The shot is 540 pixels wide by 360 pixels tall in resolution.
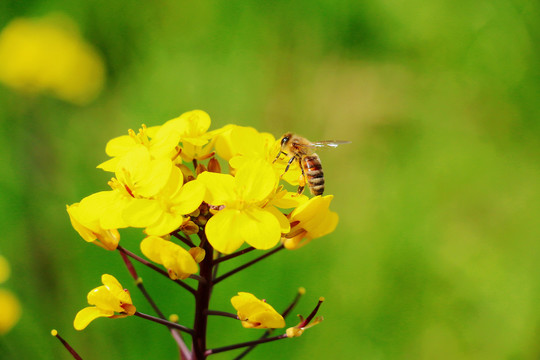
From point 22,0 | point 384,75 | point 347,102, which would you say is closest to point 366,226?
point 347,102

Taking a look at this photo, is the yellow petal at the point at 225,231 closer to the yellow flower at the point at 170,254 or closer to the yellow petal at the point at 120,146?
the yellow flower at the point at 170,254

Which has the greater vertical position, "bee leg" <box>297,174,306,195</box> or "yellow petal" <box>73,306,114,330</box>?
"bee leg" <box>297,174,306,195</box>

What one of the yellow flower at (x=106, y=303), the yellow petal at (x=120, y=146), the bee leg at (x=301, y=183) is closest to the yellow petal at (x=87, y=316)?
the yellow flower at (x=106, y=303)

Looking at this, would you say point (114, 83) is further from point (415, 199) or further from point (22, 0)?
point (415, 199)

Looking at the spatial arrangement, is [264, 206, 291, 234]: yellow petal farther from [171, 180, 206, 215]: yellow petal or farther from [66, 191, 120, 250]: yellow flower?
[66, 191, 120, 250]: yellow flower

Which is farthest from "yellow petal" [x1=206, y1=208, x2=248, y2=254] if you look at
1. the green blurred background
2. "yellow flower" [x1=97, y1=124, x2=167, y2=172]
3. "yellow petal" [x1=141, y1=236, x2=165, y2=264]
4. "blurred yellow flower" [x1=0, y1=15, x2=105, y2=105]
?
"blurred yellow flower" [x1=0, y1=15, x2=105, y2=105]

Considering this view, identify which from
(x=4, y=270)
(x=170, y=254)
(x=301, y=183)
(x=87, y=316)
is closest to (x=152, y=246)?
(x=170, y=254)
